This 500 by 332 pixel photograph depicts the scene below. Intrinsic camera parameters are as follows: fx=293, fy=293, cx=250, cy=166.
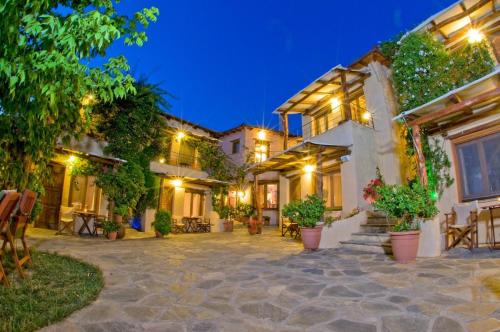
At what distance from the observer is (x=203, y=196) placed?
17.8 meters

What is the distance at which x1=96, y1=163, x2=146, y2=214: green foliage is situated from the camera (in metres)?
11.3

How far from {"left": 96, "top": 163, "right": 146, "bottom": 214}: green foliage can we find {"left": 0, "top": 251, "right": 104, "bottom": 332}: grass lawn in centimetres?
623

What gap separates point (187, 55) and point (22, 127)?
439 ft

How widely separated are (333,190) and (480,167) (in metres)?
5.40

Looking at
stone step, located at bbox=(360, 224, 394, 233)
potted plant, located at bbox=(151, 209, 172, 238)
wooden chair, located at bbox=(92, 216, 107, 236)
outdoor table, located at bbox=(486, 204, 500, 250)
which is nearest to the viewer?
outdoor table, located at bbox=(486, 204, 500, 250)

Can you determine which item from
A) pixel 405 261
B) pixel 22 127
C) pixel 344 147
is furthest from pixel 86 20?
pixel 344 147

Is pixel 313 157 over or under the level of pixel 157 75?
under

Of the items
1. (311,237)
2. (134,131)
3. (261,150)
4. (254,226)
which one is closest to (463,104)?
(311,237)

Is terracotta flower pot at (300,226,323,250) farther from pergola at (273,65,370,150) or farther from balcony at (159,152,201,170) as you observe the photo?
balcony at (159,152,201,170)

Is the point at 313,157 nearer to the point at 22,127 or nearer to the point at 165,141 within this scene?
the point at 165,141

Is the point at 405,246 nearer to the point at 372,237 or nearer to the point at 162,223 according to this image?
the point at 372,237

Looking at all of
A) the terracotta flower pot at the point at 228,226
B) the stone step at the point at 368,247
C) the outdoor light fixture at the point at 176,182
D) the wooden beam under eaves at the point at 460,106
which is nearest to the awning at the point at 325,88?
the wooden beam under eaves at the point at 460,106

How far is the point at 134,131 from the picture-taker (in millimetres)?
13117

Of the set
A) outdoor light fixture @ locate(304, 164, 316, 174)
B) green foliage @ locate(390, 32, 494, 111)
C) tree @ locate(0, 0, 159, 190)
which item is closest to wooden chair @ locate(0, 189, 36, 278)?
tree @ locate(0, 0, 159, 190)
